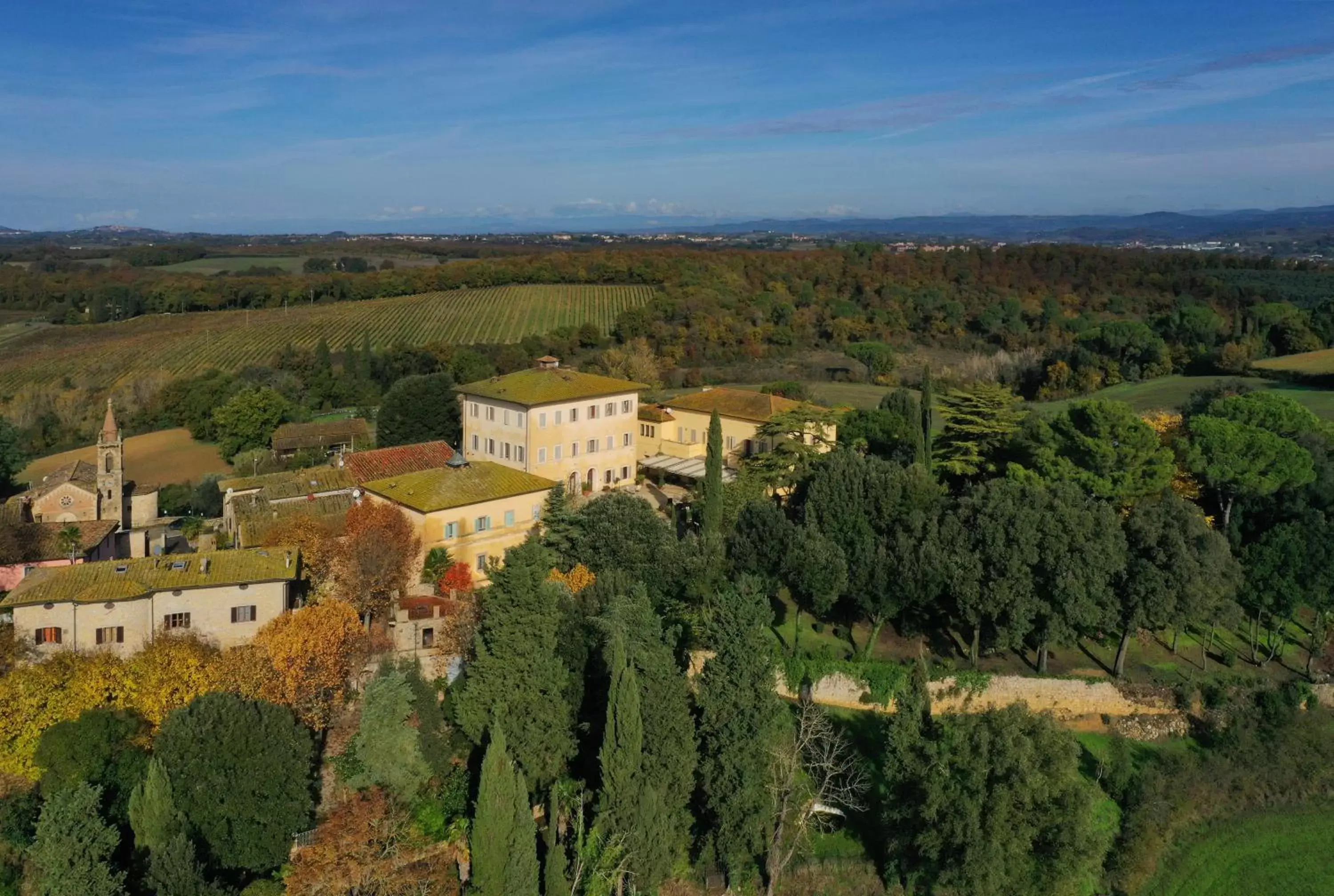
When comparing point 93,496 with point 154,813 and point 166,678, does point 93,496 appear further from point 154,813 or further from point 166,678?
point 154,813

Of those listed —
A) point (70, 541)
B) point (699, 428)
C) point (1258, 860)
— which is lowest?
point (1258, 860)

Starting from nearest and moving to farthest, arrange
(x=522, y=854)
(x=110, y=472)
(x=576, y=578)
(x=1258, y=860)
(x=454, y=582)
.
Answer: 1. (x=522, y=854)
2. (x=1258, y=860)
3. (x=576, y=578)
4. (x=454, y=582)
5. (x=110, y=472)


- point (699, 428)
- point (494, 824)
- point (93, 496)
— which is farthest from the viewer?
point (699, 428)

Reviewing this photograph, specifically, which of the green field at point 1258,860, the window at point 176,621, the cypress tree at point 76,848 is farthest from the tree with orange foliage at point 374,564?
the green field at point 1258,860

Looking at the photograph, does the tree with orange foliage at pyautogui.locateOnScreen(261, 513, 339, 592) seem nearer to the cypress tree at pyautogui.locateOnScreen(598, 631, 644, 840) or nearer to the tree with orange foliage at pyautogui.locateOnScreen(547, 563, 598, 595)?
the tree with orange foliage at pyautogui.locateOnScreen(547, 563, 598, 595)

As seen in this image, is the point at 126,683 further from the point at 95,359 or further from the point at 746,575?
the point at 95,359

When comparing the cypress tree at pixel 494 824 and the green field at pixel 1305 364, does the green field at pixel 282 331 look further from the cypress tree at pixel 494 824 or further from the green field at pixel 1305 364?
the cypress tree at pixel 494 824

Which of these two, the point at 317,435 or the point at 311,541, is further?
the point at 317,435

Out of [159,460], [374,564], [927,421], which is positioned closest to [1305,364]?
[927,421]
